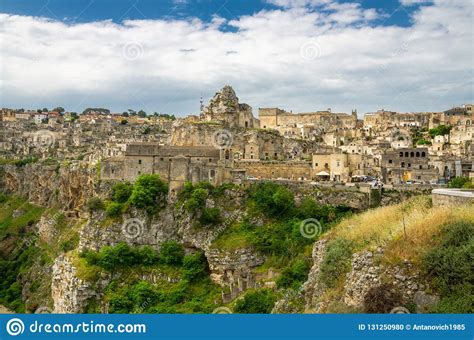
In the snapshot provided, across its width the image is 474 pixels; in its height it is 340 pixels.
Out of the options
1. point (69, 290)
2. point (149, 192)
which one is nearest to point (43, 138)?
point (149, 192)

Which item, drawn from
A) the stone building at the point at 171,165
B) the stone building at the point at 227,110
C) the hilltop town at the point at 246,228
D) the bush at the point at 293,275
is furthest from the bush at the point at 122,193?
the bush at the point at 293,275

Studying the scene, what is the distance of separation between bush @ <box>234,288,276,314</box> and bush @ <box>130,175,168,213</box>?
12998 millimetres

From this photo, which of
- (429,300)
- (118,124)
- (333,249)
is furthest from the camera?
(118,124)

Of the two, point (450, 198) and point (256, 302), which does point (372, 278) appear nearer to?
point (450, 198)

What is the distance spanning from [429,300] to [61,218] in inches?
2000

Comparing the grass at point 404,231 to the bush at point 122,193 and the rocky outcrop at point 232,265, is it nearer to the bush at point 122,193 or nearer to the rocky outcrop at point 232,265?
the rocky outcrop at point 232,265

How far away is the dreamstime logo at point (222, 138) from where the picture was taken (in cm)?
4656

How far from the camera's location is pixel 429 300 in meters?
12.3

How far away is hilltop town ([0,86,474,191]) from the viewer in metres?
39.9

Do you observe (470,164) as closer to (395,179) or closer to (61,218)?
(395,179)

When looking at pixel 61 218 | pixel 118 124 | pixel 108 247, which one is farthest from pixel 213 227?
pixel 118 124

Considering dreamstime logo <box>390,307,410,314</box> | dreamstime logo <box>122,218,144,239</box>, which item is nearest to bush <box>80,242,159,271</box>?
dreamstime logo <box>122,218,144,239</box>

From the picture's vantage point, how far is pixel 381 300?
12117 mm

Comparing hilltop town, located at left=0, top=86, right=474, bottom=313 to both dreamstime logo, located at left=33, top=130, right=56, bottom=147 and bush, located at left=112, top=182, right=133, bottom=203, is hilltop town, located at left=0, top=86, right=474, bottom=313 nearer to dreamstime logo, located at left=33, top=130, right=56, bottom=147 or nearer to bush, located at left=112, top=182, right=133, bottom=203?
bush, located at left=112, top=182, right=133, bottom=203
